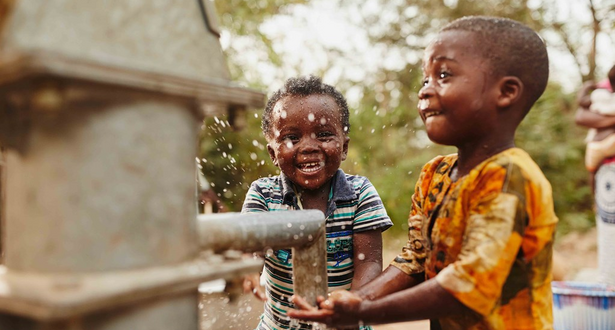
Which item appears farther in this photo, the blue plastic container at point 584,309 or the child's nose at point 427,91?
the blue plastic container at point 584,309

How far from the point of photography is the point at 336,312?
1.56 metres

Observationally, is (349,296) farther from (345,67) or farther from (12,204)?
(345,67)

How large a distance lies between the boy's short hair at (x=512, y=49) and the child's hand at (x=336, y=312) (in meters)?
0.80

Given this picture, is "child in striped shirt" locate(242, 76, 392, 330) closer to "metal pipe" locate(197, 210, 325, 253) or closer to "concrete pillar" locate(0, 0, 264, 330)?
"metal pipe" locate(197, 210, 325, 253)

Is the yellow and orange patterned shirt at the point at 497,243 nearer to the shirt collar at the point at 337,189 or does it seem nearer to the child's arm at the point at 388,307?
the child's arm at the point at 388,307

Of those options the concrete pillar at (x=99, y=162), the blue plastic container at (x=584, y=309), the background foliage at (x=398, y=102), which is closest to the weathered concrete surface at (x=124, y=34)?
the concrete pillar at (x=99, y=162)

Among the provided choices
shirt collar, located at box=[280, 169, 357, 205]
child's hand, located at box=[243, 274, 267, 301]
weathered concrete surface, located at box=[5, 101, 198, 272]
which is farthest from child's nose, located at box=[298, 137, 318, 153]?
weathered concrete surface, located at box=[5, 101, 198, 272]

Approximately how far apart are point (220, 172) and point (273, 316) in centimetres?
638

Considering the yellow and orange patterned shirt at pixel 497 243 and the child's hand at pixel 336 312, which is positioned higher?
the yellow and orange patterned shirt at pixel 497 243

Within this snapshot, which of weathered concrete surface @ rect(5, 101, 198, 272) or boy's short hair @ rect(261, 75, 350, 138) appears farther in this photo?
boy's short hair @ rect(261, 75, 350, 138)

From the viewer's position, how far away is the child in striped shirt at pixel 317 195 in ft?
Result: 7.29

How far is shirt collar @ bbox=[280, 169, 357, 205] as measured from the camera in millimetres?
2260

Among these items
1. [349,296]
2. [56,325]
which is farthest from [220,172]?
[56,325]

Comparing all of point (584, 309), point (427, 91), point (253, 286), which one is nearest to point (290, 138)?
point (253, 286)
